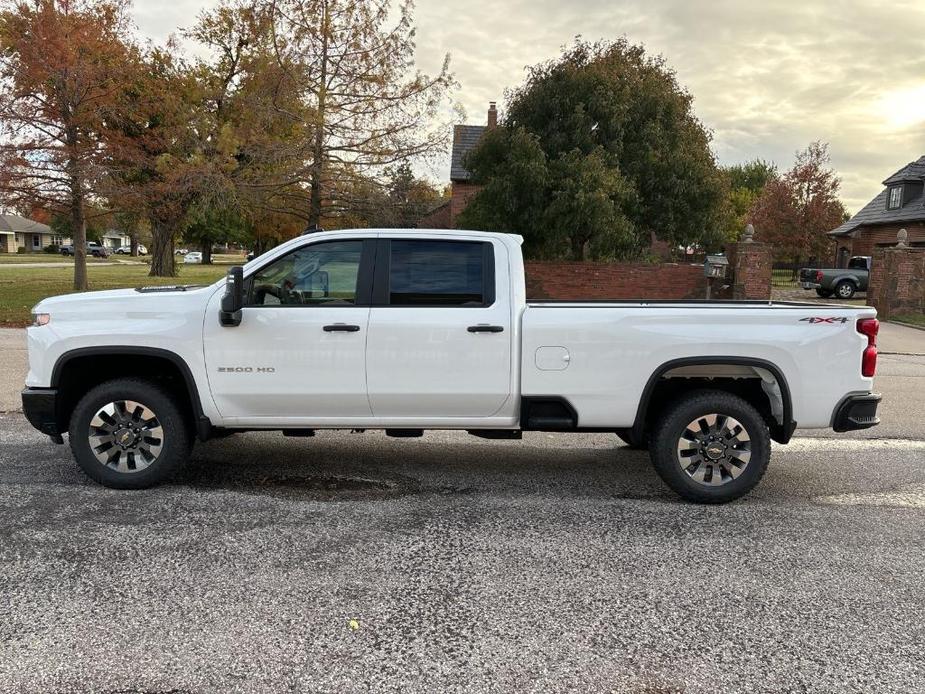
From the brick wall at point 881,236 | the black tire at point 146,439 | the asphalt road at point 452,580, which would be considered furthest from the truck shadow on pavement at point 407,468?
the brick wall at point 881,236

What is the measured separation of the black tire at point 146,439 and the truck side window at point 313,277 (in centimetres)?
101

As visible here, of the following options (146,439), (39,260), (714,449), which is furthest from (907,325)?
(39,260)

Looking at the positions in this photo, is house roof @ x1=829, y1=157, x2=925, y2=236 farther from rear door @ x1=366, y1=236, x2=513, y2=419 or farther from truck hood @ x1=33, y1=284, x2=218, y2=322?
truck hood @ x1=33, y1=284, x2=218, y2=322

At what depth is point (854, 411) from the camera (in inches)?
195

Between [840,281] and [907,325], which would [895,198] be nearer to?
[840,281]

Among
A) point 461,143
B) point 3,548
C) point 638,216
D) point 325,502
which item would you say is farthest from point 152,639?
point 461,143

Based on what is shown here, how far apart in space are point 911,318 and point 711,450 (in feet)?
64.1

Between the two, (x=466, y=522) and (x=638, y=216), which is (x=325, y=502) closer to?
(x=466, y=522)

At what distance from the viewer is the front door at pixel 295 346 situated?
16.2 ft

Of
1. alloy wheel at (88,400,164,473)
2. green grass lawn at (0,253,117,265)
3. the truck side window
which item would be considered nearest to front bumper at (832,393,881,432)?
the truck side window

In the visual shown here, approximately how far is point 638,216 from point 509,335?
16581mm

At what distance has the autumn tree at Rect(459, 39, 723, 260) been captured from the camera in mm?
18219

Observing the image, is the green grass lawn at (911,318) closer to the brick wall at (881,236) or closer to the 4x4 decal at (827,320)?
the brick wall at (881,236)

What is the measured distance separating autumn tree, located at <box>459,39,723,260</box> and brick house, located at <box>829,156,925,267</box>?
18.1 metres
